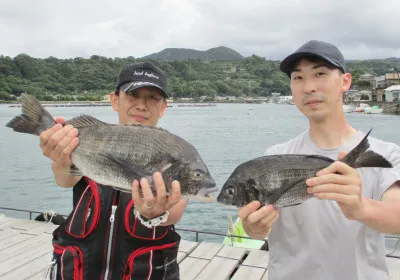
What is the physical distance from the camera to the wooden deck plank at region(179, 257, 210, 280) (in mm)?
5043

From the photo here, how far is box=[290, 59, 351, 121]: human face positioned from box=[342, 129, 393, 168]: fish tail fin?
0.45m

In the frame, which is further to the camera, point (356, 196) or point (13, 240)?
point (13, 240)

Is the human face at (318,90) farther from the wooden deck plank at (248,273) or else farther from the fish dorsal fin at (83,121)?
the wooden deck plank at (248,273)

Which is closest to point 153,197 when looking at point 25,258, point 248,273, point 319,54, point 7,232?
point 319,54

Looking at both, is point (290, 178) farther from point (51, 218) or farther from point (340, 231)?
point (51, 218)

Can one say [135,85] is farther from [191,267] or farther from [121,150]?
[191,267]

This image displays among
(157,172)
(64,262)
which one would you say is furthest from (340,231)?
(64,262)

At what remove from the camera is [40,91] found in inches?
3273

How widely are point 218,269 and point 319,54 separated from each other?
141 inches

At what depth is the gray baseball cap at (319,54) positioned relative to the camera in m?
2.49

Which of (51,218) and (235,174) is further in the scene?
(51,218)

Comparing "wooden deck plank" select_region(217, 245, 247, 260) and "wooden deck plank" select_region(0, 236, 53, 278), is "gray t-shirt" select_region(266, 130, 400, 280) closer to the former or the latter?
"wooden deck plank" select_region(217, 245, 247, 260)

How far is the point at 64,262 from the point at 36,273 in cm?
306

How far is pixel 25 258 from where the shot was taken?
219 inches
